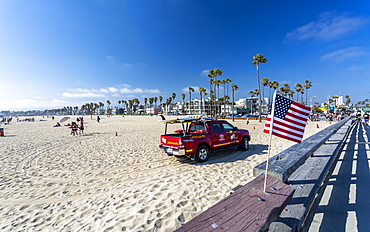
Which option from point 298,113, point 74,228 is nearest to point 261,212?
point 298,113

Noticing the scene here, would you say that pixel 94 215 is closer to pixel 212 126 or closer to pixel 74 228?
pixel 74 228

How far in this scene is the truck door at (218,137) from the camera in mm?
7588

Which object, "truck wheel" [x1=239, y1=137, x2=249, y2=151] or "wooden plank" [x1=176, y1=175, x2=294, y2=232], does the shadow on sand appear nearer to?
"truck wheel" [x1=239, y1=137, x2=249, y2=151]

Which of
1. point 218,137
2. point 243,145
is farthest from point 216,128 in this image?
point 243,145

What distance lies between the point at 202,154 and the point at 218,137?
1199 mm

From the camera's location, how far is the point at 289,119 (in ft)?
9.69

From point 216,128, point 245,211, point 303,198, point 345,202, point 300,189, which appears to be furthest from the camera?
point 216,128

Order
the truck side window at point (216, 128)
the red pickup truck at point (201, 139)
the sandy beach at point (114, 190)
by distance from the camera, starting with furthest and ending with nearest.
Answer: the truck side window at point (216, 128) < the red pickup truck at point (201, 139) < the sandy beach at point (114, 190)

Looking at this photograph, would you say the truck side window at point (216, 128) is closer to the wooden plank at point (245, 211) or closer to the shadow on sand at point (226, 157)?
the shadow on sand at point (226, 157)

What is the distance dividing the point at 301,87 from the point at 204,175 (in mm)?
75927

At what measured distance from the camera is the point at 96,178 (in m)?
5.89

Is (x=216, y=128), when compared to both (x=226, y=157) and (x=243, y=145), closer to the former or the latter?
(x=226, y=157)

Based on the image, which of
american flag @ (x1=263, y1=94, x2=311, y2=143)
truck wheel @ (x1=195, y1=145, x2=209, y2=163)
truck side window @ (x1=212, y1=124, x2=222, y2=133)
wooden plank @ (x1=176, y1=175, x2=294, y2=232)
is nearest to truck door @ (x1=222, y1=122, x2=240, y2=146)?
truck side window @ (x1=212, y1=124, x2=222, y2=133)

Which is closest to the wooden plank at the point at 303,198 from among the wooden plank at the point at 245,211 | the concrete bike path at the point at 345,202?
the concrete bike path at the point at 345,202
